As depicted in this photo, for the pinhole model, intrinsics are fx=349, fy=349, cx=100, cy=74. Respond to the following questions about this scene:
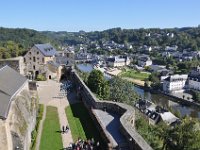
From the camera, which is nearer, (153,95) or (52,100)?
(52,100)

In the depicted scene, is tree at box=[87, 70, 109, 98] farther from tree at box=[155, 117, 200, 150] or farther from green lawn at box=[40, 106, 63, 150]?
tree at box=[155, 117, 200, 150]

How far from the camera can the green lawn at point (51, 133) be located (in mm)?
18188

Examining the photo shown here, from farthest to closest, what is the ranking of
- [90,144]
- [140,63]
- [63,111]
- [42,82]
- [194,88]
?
[140,63] → [194,88] → [42,82] → [63,111] → [90,144]

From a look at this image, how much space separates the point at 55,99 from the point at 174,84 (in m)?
60.4

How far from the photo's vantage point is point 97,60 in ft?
477

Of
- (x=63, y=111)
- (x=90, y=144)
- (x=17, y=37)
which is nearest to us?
(x=90, y=144)

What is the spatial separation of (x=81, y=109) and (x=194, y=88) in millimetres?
66760

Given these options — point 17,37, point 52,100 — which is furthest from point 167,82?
point 17,37

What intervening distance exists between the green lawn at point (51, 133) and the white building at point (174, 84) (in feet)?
204

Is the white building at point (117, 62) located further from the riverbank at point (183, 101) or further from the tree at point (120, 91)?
the tree at point (120, 91)

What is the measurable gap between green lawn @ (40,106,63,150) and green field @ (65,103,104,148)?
867mm

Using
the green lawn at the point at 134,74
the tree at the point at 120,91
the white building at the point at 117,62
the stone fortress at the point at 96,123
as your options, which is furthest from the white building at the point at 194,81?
the stone fortress at the point at 96,123

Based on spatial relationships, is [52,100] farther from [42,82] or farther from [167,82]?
[167,82]

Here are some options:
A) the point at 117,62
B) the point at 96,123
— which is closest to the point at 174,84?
the point at 117,62
